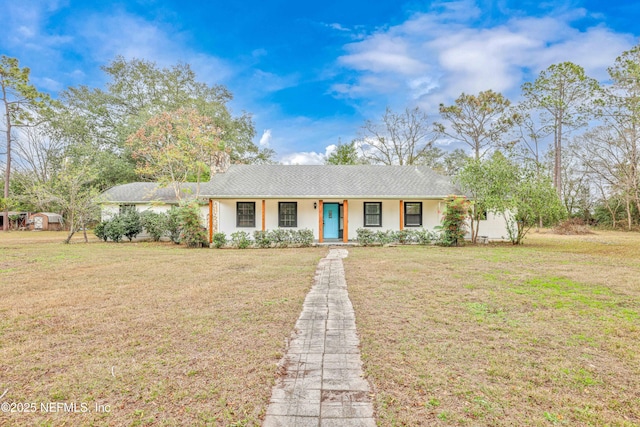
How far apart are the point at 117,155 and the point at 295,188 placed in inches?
761

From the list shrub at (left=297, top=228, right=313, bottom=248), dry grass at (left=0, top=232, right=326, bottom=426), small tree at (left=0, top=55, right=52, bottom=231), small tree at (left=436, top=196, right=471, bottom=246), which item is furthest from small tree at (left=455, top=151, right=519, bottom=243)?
small tree at (left=0, top=55, right=52, bottom=231)

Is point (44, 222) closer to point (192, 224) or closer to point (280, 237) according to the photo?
point (192, 224)

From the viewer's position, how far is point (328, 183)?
1603 centimetres

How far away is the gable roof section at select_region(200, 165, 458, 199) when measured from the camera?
14.7 m

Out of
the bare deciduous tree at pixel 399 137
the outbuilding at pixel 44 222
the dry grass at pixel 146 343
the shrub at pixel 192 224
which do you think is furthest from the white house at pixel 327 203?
the outbuilding at pixel 44 222

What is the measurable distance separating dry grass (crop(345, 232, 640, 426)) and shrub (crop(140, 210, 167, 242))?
12572mm

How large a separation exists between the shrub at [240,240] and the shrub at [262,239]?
1.37 ft

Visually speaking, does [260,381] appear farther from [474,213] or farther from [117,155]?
[117,155]

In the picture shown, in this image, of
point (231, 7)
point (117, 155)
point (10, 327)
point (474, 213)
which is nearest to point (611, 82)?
point (474, 213)

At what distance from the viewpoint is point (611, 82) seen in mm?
15820

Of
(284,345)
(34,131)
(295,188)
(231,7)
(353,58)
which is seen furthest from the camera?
(34,131)

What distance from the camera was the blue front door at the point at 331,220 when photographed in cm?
1603

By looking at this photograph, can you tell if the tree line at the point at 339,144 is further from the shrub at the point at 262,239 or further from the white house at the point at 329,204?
the shrub at the point at 262,239

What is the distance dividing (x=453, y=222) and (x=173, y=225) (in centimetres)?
1373
